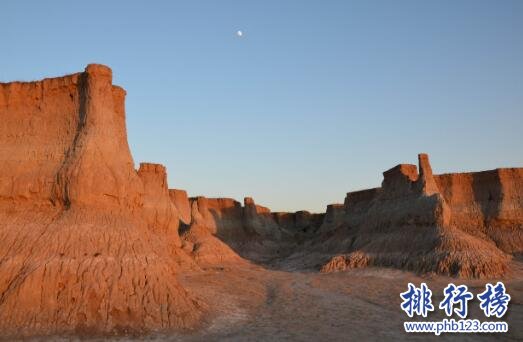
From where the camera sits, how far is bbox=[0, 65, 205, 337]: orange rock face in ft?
45.5

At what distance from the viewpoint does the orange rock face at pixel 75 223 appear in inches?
547

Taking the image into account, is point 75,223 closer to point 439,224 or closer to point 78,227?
point 78,227

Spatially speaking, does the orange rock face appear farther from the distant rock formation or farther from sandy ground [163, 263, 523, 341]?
the distant rock formation

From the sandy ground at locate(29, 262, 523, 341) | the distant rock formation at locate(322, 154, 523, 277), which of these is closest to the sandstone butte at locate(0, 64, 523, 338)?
the sandy ground at locate(29, 262, 523, 341)

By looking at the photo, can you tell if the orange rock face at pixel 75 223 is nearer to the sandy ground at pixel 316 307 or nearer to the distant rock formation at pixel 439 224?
the sandy ground at pixel 316 307

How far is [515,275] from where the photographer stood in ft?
96.7

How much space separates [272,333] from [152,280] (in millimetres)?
4244

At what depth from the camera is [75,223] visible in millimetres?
15688

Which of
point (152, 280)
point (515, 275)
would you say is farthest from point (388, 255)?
point (152, 280)

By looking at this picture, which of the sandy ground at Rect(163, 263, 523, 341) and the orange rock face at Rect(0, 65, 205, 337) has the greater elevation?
the orange rock face at Rect(0, 65, 205, 337)

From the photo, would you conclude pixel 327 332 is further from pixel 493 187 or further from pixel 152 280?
pixel 493 187

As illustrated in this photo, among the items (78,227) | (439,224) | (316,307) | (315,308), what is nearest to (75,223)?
(78,227)

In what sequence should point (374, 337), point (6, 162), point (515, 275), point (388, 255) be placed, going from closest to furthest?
1. point (374, 337)
2. point (6, 162)
3. point (515, 275)
4. point (388, 255)

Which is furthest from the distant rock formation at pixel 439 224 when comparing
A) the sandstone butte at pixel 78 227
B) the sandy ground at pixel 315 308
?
the sandy ground at pixel 315 308
